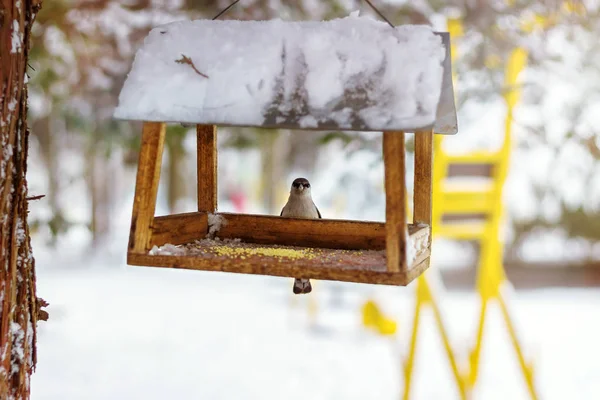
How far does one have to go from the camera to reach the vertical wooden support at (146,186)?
1.54 metres

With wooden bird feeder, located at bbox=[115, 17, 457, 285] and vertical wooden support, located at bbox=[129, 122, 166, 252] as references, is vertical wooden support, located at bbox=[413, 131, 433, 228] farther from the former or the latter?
vertical wooden support, located at bbox=[129, 122, 166, 252]

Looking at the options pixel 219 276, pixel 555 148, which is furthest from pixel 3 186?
pixel 219 276

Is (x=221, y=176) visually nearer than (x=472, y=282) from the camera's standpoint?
No

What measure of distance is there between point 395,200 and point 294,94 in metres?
0.31

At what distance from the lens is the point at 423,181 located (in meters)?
1.88

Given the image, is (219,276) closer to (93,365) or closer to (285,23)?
(93,365)

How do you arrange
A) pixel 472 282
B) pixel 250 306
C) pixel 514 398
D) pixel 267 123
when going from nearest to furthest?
1. pixel 267 123
2. pixel 514 398
3. pixel 250 306
4. pixel 472 282

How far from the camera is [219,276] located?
9.42 m

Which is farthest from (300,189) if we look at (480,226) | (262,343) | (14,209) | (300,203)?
(262,343)

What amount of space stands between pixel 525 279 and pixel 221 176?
675 centimetres

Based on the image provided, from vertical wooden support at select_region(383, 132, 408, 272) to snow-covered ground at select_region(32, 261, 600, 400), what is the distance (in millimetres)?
2878

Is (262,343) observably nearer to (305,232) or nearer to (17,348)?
(305,232)

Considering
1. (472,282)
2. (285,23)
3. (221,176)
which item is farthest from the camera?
(221,176)

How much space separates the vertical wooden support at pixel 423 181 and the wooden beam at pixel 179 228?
622 mm
